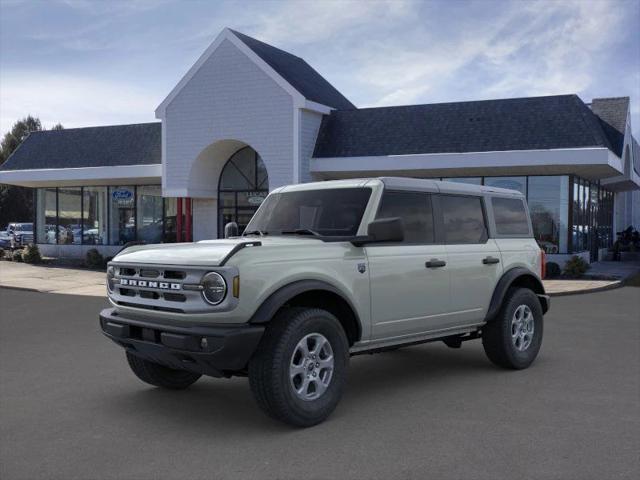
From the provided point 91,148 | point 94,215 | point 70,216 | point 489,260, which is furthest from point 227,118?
point 489,260

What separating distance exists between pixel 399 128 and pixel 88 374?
1613 cm

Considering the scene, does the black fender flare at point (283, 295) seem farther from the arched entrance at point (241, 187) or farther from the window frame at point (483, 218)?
the arched entrance at point (241, 187)

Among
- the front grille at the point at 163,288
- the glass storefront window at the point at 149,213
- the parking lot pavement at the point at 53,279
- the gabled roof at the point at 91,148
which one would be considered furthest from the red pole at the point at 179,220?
the front grille at the point at 163,288

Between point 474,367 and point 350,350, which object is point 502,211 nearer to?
point 474,367

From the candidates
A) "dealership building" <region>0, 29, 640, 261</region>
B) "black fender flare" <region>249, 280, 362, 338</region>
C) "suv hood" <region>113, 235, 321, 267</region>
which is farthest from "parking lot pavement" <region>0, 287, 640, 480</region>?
"dealership building" <region>0, 29, 640, 261</region>

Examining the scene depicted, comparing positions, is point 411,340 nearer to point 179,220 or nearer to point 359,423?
point 359,423

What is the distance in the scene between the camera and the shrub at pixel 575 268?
19719 millimetres

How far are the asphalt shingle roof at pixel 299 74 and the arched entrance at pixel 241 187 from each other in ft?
10.8

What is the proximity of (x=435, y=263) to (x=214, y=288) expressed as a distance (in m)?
2.39

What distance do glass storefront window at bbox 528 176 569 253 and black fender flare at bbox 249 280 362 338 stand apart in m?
17.1

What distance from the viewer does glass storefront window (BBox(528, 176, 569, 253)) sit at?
2100 cm

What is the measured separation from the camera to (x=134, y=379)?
6.94 m

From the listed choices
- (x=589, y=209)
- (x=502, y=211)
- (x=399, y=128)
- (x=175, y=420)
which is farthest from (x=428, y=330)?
(x=589, y=209)

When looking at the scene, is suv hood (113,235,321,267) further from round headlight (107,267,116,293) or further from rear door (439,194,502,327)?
rear door (439,194,502,327)
